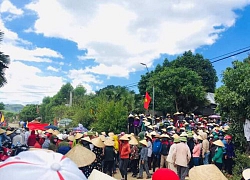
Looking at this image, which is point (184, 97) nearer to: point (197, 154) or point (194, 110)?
point (194, 110)

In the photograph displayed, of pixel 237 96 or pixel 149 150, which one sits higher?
pixel 237 96

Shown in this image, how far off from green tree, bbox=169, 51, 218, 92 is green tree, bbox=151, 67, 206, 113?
7896 mm

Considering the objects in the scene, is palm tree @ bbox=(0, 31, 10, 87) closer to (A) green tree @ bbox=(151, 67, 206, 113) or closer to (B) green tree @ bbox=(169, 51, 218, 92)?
(A) green tree @ bbox=(151, 67, 206, 113)

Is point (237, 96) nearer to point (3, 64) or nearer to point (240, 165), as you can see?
point (240, 165)

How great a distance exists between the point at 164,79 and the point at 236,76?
73.8 ft

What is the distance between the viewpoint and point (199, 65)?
4119cm

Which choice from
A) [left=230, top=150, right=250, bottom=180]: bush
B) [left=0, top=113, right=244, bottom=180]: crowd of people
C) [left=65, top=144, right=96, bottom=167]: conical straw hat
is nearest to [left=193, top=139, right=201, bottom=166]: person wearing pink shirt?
[left=0, top=113, right=244, bottom=180]: crowd of people

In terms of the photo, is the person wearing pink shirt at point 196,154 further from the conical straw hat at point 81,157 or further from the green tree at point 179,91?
the green tree at point 179,91

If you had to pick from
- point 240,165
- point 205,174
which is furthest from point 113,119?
point 205,174

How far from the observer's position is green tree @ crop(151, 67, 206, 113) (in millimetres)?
31875

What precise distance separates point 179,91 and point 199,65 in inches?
419

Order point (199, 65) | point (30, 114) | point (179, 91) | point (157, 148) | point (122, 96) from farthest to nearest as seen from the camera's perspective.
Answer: point (30, 114) < point (199, 65) < point (179, 91) < point (122, 96) < point (157, 148)

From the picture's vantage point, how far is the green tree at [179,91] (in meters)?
31.9

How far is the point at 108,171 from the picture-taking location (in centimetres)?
999
